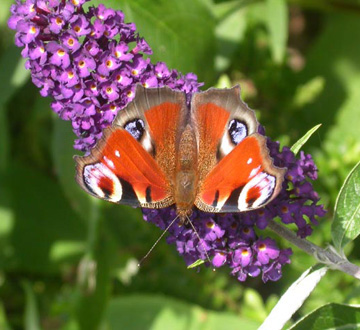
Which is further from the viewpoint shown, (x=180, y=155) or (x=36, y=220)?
(x=36, y=220)

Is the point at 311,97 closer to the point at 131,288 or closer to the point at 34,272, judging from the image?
the point at 131,288

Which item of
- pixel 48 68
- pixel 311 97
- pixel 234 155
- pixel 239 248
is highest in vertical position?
pixel 48 68

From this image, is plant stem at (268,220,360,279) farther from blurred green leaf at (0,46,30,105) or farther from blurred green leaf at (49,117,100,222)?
blurred green leaf at (0,46,30,105)

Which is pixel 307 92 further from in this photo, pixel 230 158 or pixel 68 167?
pixel 230 158

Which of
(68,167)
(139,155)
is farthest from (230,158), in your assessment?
(68,167)

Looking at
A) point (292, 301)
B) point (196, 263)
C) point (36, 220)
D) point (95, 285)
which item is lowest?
point (95, 285)

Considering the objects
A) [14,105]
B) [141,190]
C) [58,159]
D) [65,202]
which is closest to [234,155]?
[141,190]

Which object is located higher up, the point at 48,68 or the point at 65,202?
the point at 48,68
